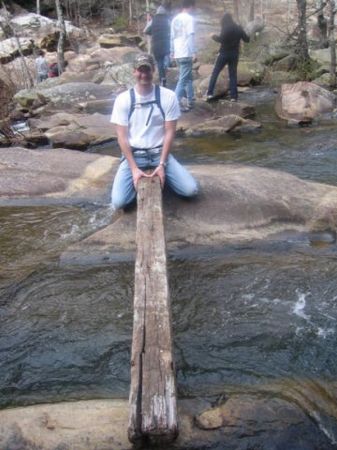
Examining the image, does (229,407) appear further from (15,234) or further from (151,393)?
(15,234)

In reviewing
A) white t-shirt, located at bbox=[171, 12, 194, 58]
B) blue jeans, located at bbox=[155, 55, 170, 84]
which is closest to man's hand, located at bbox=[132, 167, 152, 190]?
white t-shirt, located at bbox=[171, 12, 194, 58]

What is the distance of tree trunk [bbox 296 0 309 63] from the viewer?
44.7 ft

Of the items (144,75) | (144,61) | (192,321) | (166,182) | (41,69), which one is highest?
(144,61)

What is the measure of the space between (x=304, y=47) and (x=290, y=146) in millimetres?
6129

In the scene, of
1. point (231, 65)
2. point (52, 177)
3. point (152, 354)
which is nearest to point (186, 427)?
point (152, 354)

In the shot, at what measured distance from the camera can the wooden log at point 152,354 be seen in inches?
103

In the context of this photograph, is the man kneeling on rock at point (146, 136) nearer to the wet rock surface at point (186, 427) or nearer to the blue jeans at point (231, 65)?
the wet rock surface at point (186, 427)

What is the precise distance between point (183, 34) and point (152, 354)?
885 centimetres

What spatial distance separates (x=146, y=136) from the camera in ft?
18.4

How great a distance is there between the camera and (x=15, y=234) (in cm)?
598

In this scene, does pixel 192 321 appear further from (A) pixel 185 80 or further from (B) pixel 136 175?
(A) pixel 185 80

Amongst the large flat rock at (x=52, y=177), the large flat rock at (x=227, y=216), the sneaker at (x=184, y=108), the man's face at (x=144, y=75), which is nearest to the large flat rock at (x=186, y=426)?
the large flat rock at (x=227, y=216)

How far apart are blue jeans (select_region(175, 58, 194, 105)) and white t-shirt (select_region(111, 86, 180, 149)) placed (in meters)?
5.48

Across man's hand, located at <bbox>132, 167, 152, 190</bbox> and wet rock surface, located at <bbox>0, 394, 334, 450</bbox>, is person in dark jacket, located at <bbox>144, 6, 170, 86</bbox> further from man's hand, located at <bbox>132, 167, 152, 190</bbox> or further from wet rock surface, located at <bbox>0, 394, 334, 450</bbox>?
wet rock surface, located at <bbox>0, 394, 334, 450</bbox>
